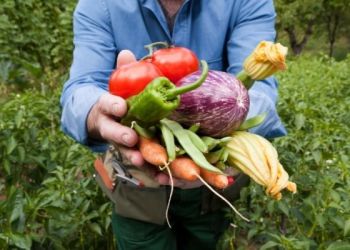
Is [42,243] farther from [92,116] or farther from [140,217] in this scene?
[92,116]

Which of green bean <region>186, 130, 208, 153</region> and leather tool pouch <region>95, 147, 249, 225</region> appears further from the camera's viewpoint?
leather tool pouch <region>95, 147, 249, 225</region>

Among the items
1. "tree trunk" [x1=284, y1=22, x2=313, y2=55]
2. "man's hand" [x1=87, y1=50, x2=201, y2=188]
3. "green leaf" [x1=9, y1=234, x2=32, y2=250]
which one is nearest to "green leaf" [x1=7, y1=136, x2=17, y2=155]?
"green leaf" [x1=9, y1=234, x2=32, y2=250]

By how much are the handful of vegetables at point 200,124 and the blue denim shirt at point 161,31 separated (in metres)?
0.50

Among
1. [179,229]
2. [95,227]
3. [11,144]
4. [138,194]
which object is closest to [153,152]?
[138,194]

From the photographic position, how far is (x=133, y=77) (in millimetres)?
1451

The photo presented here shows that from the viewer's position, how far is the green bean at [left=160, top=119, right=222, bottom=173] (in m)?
1.33

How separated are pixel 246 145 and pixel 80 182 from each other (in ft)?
5.78

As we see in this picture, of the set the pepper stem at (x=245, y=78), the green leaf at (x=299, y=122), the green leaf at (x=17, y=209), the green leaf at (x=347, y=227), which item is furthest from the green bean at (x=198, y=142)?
the green leaf at (x=299, y=122)

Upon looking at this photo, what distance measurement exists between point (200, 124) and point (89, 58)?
726 millimetres

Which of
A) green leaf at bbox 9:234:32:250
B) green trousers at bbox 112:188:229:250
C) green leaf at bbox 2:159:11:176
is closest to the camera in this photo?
green trousers at bbox 112:188:229:250

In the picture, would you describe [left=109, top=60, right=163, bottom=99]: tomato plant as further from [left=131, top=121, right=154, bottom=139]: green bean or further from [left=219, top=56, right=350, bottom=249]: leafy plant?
[left=219, top=56, right=350, bottom=249]: leafy plant

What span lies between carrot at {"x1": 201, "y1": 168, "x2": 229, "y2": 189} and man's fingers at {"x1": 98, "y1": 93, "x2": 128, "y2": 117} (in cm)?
26

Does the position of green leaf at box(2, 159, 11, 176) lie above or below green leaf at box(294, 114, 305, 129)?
below

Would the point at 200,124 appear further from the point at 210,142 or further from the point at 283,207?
the point at 283,207
